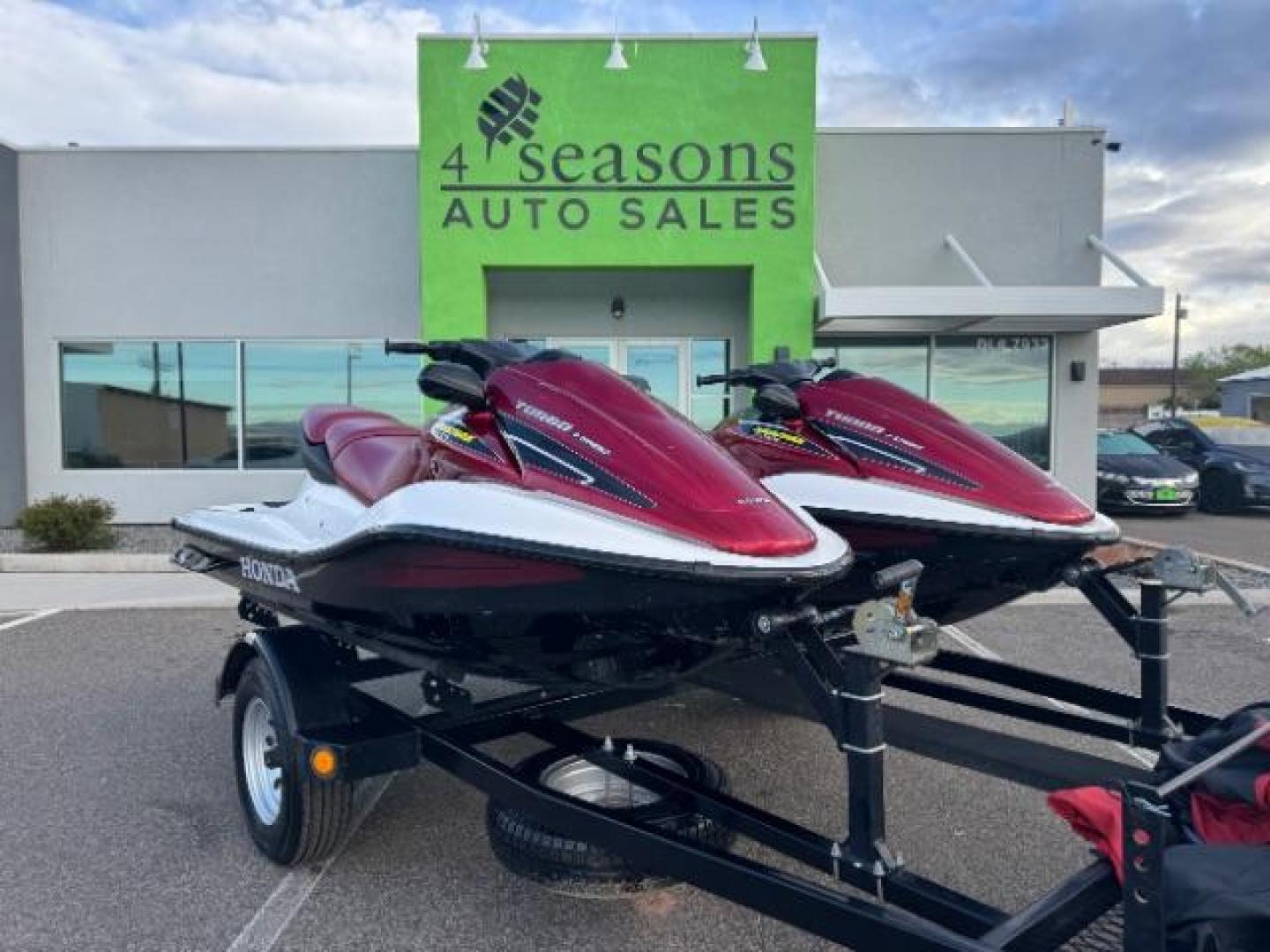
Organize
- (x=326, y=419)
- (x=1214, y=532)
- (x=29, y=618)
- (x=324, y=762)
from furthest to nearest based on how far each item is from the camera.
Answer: (x=1214, y=532), (x=29, y=618), (x=326, y=419), (x=324, y=762)

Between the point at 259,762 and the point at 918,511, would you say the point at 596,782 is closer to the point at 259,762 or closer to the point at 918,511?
the point at 259,762

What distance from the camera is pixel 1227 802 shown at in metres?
1.98

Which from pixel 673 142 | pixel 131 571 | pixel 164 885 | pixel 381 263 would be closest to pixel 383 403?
pixel 381 263

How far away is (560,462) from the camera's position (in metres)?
2.74

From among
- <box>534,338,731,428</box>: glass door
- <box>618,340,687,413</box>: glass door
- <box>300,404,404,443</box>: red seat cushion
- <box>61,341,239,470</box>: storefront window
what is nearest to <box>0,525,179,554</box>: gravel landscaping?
<box>61,341,239,470</box>: storefront window

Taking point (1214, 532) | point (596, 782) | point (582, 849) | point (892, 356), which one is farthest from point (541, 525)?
point (1214, 532)

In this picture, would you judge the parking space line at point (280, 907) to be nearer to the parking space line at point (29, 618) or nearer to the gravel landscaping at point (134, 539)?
the parking space line at point (29, 618)

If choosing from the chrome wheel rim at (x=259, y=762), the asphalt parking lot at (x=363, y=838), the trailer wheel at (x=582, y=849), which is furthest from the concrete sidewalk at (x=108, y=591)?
the trailer wheel at (x=582, y=849)

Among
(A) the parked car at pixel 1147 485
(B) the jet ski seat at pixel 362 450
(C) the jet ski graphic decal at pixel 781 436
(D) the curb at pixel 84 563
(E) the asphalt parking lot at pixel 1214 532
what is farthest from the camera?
(A) the parked car at pixel 1147 485

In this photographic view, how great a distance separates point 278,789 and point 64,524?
8297 mm

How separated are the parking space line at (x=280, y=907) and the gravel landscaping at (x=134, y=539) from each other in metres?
7.71

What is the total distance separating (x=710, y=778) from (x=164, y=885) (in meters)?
1.86

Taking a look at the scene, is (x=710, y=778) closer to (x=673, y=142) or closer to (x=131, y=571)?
(x=131, y=571)

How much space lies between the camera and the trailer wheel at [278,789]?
3.22 metres
